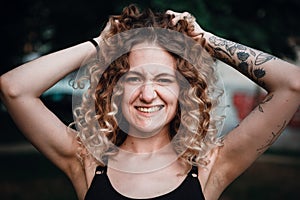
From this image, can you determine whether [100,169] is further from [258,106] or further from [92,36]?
[92,36]

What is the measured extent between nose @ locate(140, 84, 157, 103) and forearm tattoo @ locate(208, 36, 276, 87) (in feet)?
1.33

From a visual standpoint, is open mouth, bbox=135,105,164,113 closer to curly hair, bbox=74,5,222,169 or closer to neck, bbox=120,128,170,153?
curly hair, bbox=74,5,222,169

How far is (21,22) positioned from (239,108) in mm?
10753

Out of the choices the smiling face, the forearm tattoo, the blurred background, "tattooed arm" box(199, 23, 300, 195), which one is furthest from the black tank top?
the blurred background

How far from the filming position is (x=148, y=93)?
2.47 m

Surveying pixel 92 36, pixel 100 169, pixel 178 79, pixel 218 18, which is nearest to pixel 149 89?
pixel 178 79

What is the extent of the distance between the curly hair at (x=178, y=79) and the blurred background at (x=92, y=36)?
0.84m

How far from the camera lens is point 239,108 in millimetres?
19641

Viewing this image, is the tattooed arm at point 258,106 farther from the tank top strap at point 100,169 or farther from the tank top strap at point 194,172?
the tank top strap at point 100,169

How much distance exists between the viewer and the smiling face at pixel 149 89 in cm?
249

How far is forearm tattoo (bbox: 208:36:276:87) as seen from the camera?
8.70ft

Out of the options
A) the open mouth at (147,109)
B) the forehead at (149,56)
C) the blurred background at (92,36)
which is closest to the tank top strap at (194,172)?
the open mouth at (147,109)

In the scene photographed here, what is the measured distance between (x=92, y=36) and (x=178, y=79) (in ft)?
14.2

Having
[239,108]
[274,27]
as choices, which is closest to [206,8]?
[274,27]
